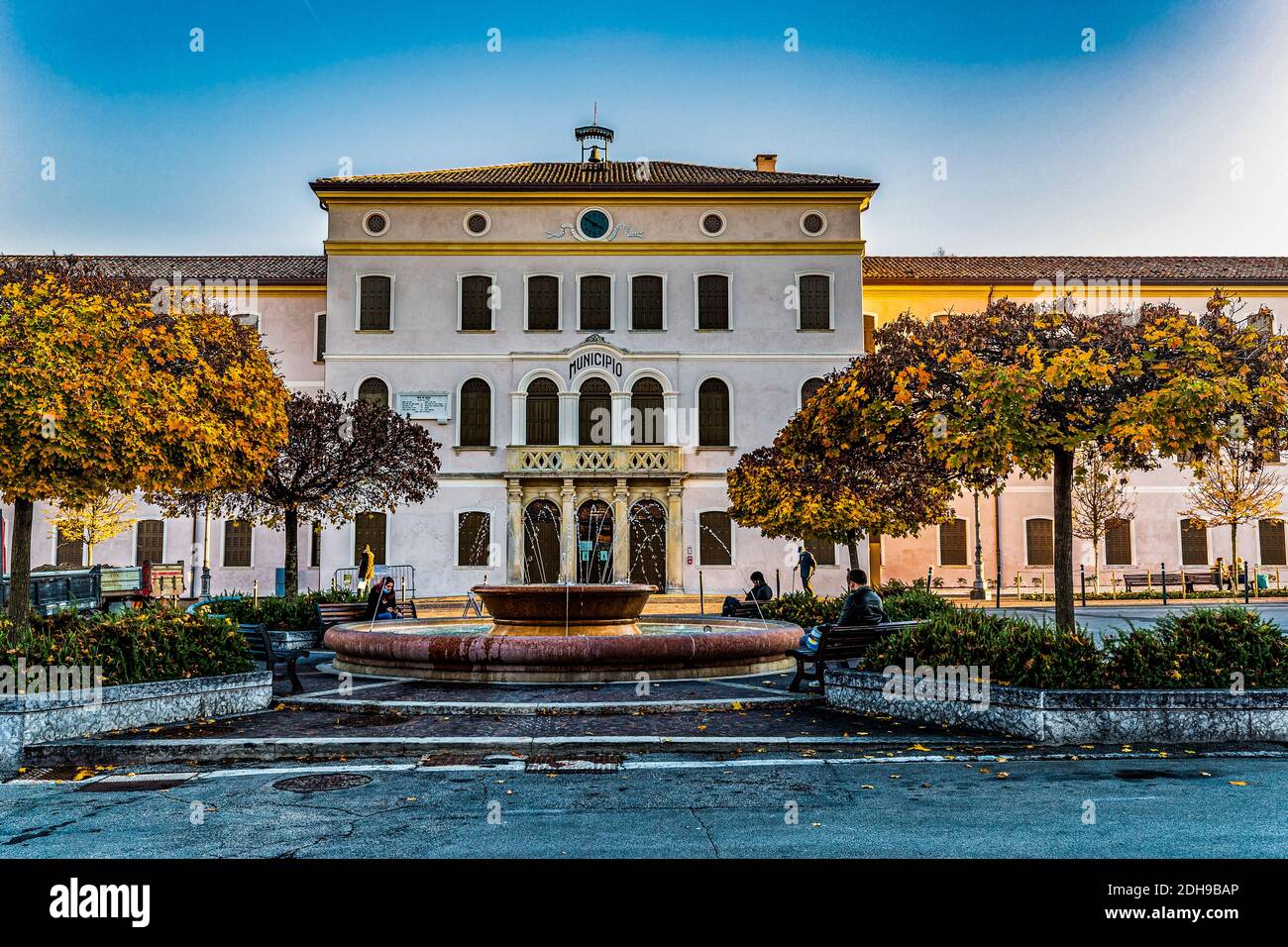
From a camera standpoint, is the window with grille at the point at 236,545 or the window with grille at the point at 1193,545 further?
the window with grille at the point at 1193,545

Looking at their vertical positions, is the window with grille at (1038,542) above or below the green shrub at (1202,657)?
above

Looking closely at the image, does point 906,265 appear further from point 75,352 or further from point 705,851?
point 705,851

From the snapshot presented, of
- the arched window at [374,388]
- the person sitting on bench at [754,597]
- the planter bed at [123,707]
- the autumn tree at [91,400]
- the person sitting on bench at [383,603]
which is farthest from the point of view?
the arched window at [374,388]

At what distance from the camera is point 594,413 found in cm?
3256

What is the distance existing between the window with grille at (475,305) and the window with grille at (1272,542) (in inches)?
994

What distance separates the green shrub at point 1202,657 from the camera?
861 cm

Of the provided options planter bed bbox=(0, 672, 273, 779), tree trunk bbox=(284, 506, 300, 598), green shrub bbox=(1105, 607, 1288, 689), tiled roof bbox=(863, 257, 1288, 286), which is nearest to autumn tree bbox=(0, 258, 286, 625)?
planter bed bbox=(0, 672, 273, 779)

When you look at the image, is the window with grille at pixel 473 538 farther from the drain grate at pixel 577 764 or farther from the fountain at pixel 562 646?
the drain grate at pixel 577 764

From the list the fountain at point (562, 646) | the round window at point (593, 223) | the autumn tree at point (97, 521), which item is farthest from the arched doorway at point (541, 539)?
the fountain at point (562, 646)

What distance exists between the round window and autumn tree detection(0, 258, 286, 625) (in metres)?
19.9

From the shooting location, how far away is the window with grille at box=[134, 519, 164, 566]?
33.3m

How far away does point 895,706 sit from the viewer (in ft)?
31.5

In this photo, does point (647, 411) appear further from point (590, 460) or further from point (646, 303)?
point (646, 303)

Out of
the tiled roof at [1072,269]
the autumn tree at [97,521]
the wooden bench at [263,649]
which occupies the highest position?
the tiled roof at [1072,269]
